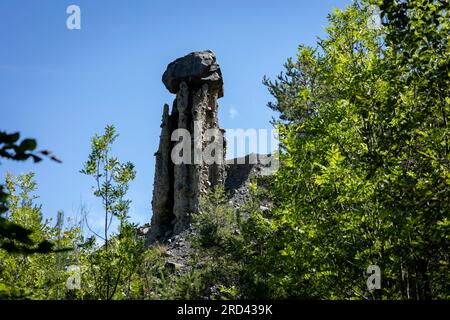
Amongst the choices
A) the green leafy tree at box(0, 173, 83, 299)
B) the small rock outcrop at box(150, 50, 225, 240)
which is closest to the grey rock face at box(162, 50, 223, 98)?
the small rock outcrop at box(150, 50, 225, 240)

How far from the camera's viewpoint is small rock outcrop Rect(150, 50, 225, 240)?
49594mm

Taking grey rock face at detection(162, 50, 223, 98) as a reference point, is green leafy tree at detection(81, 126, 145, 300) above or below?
below

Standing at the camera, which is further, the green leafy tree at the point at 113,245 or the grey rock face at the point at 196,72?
the grey rock face at the point at 196,72

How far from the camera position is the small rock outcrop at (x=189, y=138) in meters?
49.6

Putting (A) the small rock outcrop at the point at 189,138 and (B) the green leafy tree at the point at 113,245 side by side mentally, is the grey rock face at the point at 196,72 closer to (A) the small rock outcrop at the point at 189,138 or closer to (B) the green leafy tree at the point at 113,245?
(A) the small rock outcrop at the point at 189,138

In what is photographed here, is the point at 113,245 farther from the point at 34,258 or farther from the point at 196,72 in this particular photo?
the point at 196,72

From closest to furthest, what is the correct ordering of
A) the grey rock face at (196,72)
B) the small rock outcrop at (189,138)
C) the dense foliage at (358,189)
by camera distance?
the dense foliage at (358,189), the small rock outcrop at (189,138), the grey rock face at (196,72)

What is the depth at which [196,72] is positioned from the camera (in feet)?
172

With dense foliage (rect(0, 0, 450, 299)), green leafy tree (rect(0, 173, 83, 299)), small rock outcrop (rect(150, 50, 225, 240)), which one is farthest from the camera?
small rock outcrop (rect(150, 50, 225, 240))

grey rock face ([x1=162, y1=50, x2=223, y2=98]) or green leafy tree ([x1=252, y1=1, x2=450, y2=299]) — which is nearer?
green leafy tree ([x1=252, y1=1, x2=450, y2=299])

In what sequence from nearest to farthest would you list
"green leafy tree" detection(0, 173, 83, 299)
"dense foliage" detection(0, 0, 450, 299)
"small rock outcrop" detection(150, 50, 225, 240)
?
"dense foliage" detection(0, 0, 450, 299)
"green leafy tree" detection(0, 173, 83, 299)
"small rock outcrop" detection(150, 50, 225, 240)

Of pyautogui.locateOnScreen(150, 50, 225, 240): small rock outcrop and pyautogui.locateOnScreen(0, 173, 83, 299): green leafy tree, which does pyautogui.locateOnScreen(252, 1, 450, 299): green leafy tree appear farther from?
pyautogui.locateOnScreen(150, 50, 225, 240): small rock outcrop

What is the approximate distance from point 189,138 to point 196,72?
7.62m

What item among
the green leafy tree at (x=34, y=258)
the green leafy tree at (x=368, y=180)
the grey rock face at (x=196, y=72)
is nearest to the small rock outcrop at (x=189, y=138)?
the grey rock face at (x=196, y=72)
